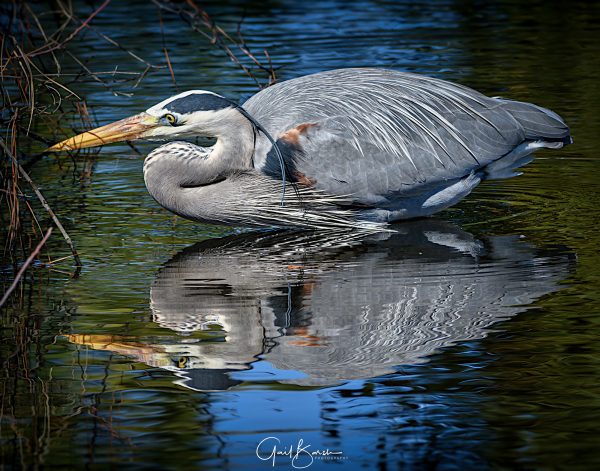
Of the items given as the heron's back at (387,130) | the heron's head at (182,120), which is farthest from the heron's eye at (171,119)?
the heron's back at (387,130)

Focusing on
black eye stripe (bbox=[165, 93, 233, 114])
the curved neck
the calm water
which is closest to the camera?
the calm water

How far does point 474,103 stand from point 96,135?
2.60 meters

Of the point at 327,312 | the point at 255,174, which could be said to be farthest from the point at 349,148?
the point at 327,312

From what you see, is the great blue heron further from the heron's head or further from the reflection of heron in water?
the reflection of heron in water

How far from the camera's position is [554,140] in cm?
795

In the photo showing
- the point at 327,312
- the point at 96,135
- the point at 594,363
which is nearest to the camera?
the point at 594,363

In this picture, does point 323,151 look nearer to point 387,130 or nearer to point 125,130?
point 387,130

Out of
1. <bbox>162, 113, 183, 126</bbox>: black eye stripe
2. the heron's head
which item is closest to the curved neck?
the heron's head

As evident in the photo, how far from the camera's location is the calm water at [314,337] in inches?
173

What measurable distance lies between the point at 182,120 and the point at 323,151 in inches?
36.6

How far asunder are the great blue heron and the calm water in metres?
0.20

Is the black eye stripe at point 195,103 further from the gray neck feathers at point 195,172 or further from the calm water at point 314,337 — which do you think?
the calm water at point 314,337

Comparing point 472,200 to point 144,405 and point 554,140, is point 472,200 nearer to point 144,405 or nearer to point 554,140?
point 554,140

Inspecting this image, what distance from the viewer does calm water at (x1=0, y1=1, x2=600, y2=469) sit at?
4398mm
